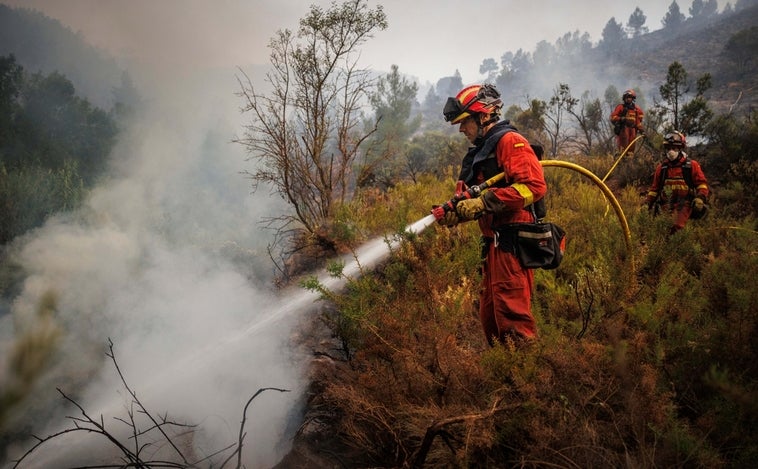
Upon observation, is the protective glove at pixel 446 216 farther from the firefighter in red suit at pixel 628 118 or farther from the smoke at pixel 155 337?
the firefighter in red suit at pixel 628 118

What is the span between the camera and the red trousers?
2516mm

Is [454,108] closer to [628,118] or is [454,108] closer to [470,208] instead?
[470,208]

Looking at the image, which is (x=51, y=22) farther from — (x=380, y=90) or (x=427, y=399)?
(x=427, y=399)

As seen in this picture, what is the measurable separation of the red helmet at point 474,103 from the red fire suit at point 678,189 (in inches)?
154

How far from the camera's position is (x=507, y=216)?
8.80 feet

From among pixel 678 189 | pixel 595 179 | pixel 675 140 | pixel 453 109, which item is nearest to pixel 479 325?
pixel 595 179

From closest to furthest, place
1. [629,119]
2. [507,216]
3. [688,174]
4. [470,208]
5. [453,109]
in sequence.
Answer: [470,208] < [507,216] < [453,109] < [688,174] < [629,119]

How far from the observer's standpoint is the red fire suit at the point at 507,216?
2.46 m

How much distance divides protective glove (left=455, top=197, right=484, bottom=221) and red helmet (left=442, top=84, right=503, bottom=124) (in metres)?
0.76

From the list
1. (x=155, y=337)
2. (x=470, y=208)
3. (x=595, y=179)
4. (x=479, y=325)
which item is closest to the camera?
(x=470, y=208)

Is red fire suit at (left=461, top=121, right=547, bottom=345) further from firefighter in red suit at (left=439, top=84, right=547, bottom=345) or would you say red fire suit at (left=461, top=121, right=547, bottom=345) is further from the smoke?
the smoke

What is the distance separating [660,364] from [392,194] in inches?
258

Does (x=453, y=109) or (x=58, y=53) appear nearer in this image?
(x=453, y=109)

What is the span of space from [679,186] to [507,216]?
4298 mm
